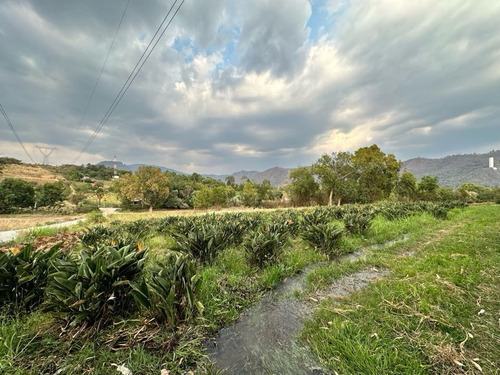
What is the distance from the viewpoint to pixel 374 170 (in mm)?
24312

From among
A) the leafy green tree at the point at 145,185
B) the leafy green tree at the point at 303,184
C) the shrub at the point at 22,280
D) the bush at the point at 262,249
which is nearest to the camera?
the shrub at the point at 22,280

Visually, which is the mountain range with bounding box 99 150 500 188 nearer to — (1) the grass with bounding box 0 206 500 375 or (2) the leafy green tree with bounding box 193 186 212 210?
(2) the leafy green tree with bounding box 193 186 212 210

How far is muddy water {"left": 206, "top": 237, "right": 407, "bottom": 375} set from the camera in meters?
1.58

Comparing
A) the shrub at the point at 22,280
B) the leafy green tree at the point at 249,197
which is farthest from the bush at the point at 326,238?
the leafy green tree at the point at 249,197

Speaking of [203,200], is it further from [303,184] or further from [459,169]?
[459,169]

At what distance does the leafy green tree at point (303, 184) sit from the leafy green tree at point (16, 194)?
39602 mm

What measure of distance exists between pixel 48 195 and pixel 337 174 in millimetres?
44853

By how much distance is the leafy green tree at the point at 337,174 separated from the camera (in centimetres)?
2439

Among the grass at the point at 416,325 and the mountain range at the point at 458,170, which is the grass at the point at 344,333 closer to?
the grass at the point at 416,325

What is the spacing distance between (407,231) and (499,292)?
528 cm

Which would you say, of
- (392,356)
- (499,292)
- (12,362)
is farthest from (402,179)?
(12,362)

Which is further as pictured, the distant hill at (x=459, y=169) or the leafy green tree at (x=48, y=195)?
the distant hill at (x=459, y=169)

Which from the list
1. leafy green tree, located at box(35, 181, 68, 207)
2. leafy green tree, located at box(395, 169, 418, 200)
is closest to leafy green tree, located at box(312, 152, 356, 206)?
leafy green tree, located at box(395, 169, 418, 200)

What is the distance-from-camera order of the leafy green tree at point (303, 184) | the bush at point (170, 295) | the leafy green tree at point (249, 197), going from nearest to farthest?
the bush at point (170, 295) → the leafy green tree at point (303, 184) → the leafy green tree at point (249, 197)
